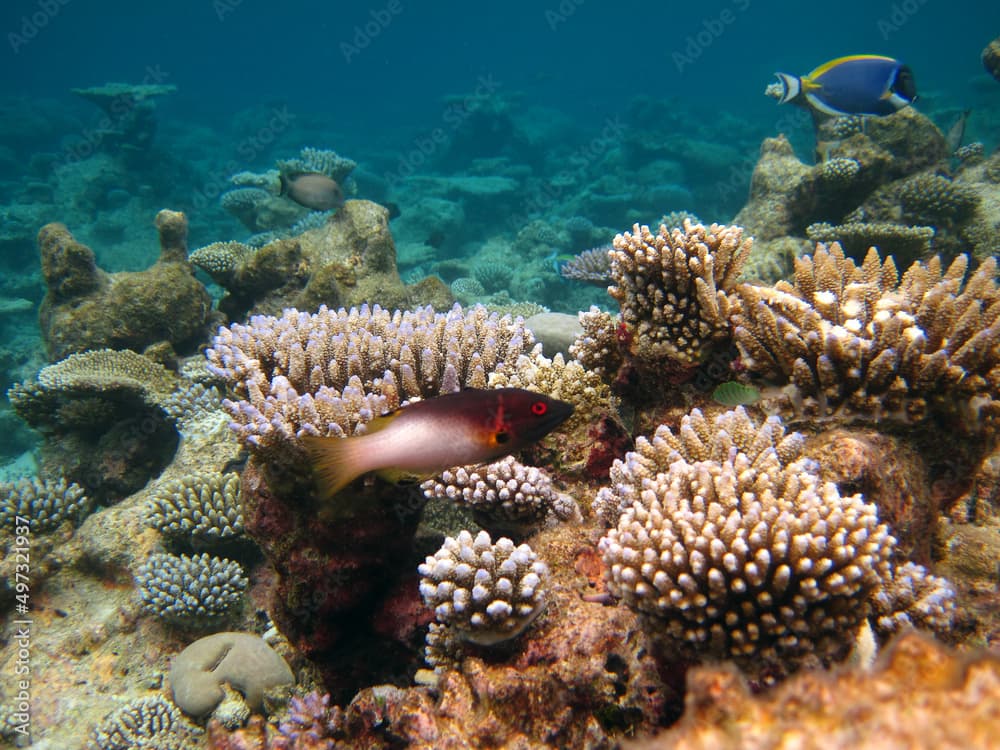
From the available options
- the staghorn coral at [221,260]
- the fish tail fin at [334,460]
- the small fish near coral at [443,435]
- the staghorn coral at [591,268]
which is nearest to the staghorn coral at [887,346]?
the small fish near coral at [443,435]

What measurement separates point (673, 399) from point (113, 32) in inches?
4812

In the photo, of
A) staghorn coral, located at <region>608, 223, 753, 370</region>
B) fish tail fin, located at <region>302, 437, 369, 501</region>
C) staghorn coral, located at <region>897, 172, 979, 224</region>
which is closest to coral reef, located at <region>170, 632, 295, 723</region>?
fish tail fin, located at <region>302, 437, 369, 501</region>

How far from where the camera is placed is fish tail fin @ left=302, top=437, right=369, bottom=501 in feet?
6.70

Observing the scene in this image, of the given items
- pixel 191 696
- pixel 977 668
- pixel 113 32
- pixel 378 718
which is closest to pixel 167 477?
pixel 191 696

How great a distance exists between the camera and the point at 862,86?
6.38 meters

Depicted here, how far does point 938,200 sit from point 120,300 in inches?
550

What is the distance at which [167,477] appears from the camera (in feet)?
19.5

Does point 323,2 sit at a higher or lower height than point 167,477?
higher

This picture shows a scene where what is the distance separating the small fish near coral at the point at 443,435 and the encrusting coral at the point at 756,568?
78 centimetres

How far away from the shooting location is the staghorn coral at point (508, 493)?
3.21m

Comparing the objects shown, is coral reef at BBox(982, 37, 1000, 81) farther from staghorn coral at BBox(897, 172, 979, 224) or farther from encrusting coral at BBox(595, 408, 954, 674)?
encrusting coral at BBox(595, 408, 954, 674)

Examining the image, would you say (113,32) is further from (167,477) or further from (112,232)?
(167,477)

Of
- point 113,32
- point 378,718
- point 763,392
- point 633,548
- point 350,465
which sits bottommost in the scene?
point 378,718

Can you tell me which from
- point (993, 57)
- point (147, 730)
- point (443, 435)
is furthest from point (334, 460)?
point (993, 57)
